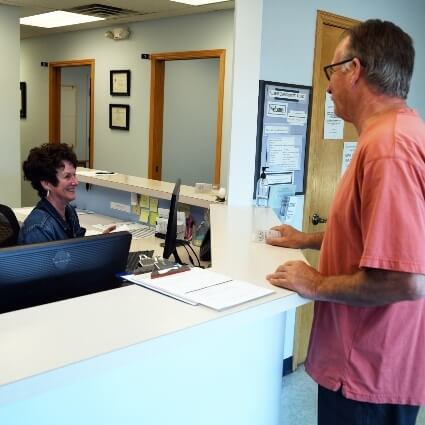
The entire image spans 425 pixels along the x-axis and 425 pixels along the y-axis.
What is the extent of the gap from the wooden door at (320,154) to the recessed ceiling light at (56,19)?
340 centimetres

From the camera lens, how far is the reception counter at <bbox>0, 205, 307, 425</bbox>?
904mm

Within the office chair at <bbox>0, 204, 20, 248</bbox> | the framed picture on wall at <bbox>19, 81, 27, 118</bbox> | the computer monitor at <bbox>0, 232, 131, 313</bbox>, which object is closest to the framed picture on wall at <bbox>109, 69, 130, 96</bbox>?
the framed picture on wall at <bbox>19, 81, 27, 118</bbox>

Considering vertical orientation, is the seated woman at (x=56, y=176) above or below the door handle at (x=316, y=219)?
above

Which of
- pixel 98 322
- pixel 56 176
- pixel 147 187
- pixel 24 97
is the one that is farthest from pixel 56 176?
pixel 24 97

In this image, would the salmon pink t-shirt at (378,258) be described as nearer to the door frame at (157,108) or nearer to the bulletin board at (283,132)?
the bulletin board at (283,132)

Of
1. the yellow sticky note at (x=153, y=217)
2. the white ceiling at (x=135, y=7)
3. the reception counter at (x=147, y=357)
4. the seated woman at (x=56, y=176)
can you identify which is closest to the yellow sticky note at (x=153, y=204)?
A: the yellow sticky note at (x=153, y=217)

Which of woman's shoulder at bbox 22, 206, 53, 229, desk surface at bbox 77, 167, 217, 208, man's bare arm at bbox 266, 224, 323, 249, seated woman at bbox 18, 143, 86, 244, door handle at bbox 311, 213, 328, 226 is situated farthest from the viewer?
door handle at bbox 311, 213, 328, 226

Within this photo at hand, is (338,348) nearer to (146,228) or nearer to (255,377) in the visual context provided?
(255,377)

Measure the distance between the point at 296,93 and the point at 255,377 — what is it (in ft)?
5.44

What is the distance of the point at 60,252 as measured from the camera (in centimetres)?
124

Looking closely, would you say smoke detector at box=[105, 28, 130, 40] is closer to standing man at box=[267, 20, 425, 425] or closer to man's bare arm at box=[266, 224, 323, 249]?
man's bare arm at box=[266, 224, 323, 249]

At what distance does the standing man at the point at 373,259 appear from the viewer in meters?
1.08

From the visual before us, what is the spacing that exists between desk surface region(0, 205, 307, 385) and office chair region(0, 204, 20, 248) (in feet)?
4.73

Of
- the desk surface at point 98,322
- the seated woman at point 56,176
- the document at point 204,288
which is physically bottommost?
the desk surface at point 98,322
